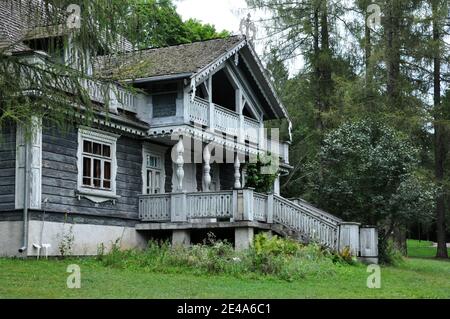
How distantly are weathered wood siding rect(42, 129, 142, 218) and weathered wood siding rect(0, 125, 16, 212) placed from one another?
810 mm

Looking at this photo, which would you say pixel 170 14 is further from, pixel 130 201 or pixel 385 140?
pixel 385 140

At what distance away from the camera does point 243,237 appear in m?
21.9

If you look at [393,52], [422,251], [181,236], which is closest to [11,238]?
[181,236]

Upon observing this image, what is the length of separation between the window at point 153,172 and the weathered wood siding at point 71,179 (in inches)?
33.3

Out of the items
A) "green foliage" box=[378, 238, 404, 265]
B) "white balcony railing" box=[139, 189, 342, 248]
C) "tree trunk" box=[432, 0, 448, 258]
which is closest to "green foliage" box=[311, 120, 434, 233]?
"green foliage" box=[378, 238, 404, 265]

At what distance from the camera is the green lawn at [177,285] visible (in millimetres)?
12648

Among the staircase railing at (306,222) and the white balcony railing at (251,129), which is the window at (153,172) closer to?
the white balcony railing at (251,129)

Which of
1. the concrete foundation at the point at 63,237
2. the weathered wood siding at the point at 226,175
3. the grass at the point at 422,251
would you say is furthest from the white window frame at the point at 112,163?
the grass at the point at 422,251

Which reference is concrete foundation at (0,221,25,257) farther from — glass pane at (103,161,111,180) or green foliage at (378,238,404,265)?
green foliage at (378,238,404,265)

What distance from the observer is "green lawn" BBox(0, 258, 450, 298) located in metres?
12.6

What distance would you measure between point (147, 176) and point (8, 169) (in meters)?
6.38

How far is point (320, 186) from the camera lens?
24.6 m
